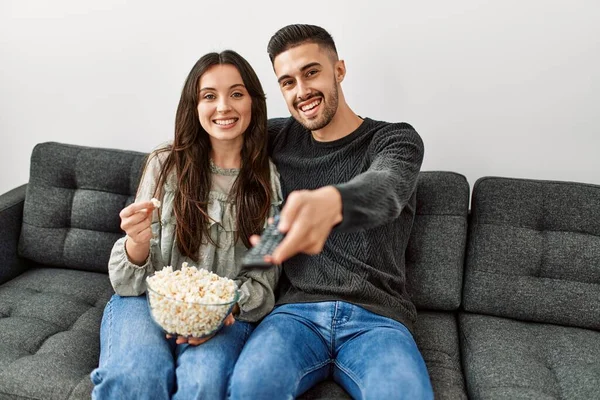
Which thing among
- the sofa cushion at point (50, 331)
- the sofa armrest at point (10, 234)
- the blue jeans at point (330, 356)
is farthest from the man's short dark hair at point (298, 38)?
the sofa armrest at point (10, 234)

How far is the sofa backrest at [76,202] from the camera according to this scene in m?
2.02

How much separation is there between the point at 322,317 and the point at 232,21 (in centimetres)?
114

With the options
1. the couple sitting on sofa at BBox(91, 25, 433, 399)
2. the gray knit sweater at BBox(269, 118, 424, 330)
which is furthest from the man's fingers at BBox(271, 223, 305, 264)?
the gray knit sweater at BBox(269, 118, 424, 330)

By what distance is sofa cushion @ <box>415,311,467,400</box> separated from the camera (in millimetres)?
1498

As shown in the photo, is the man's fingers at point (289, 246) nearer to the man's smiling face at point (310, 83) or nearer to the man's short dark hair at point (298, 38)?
the man's smiling face at point (310, 83)

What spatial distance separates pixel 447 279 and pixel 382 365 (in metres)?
0.56

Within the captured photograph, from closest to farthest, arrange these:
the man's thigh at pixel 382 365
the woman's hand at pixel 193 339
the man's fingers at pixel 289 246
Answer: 1. the man's fingers at pixel 289 246
2. the man's thigh at pixel 382 365
3. the woman's hand at pixel 193 339

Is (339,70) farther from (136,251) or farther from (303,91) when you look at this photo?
(136,251)

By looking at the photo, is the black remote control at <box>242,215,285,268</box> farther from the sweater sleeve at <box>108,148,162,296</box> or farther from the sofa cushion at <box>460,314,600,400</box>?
the sofa cushion at <box>460,314,600,400</box>

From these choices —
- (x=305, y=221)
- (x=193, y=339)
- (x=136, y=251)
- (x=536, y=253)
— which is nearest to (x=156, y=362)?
(x=193, y=339)

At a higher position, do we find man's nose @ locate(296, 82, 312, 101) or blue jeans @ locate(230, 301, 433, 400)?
man's nose @ locate(296, 82, 312, 101)

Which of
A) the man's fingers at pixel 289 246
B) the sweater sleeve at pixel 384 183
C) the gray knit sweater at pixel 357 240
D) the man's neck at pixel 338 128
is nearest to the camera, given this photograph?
the man's fingers at pixel 289 246

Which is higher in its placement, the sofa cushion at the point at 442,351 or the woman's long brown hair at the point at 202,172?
the woman's long brown hair at the point at 202,172

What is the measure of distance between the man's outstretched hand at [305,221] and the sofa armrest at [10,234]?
139 cm
